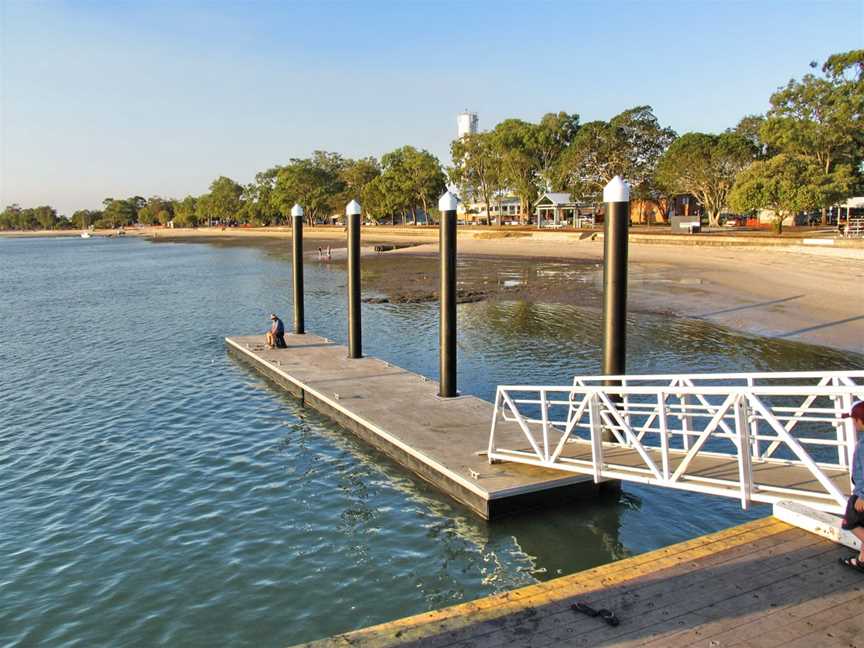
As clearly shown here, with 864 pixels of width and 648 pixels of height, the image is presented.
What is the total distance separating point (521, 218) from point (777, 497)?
88.7 m

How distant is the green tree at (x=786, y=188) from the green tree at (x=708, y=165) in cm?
1590

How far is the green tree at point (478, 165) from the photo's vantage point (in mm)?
91375

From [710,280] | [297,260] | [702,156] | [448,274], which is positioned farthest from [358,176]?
[448,274]

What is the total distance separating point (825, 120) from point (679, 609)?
6398 centimetres

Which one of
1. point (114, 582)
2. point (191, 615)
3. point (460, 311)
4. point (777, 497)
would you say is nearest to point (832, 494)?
point (777, 497)

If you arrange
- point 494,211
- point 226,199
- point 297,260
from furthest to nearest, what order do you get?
point 226,199 < point 494,211 < point 297,260

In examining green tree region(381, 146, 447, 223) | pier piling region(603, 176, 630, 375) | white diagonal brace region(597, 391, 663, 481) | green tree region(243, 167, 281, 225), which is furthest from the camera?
green tree region(243, 167, 281, 225)

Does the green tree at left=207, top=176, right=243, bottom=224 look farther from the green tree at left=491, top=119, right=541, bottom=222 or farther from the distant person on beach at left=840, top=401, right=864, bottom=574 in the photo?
the distant person on beach at left=840, top=401, right=864, bottom=574

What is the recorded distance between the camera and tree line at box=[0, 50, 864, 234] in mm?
53125

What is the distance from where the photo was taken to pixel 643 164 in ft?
269

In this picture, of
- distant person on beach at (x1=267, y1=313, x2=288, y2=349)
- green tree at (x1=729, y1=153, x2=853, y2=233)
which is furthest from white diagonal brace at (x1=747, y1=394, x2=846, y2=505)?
green tree at (x1=729, y1=153, x2=853, y2=233)

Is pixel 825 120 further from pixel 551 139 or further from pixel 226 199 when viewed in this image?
pixel 226 199

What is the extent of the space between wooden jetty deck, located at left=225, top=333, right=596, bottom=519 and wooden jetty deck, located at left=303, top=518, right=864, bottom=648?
2.88 meters

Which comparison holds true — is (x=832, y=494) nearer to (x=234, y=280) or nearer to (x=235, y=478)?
(x=235, y=478)
